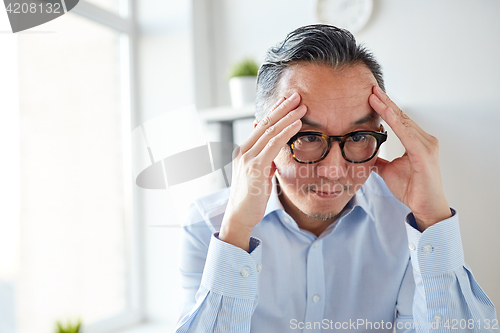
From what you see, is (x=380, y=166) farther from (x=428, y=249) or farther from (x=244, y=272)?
(x=244, y=272)

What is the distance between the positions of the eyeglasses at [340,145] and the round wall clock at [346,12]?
1.10m

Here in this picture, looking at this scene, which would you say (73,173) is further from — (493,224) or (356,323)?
(493,224)

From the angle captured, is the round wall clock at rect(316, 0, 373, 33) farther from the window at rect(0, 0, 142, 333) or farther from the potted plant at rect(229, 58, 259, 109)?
the window at rect(0, 0, 142, 333)

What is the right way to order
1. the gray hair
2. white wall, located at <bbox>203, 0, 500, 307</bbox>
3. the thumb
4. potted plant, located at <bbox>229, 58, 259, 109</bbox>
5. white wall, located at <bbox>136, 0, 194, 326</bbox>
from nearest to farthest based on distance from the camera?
1. the gray hair
2. the thumb
3. white wall, located at <bbox>203, 0, 500, 307</bbox>
4. potted plant, located at <bbox>229, 58, 259, 109</bbox>
5. white wall, located at <bbox>136, 0, 194, 326</bbox>

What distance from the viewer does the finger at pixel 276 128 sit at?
A: 1022 millimetres

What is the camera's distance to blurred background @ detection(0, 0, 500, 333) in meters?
1.72

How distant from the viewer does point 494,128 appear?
5.47 ft

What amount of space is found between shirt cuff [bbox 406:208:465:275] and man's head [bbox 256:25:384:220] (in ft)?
0.81

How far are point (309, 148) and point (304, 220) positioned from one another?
1.12ft

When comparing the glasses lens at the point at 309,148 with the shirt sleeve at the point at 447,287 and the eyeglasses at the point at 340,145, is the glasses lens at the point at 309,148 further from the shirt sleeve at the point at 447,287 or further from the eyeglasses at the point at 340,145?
the shirt sleeve at the point at 447,287

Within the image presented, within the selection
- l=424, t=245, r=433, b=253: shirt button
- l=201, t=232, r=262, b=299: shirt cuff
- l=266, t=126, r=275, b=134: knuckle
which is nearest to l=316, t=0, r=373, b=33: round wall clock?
l=266, t=126, r=275, b=134: knuckle

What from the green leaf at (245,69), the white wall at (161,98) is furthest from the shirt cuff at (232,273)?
the white wall at (161,98)

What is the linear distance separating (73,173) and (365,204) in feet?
5.46

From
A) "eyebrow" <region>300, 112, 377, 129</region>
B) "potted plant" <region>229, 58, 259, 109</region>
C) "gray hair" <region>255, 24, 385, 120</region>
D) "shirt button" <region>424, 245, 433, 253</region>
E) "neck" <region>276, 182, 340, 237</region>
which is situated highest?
"potted plant" <region>229, 58, 259, 109</region>
